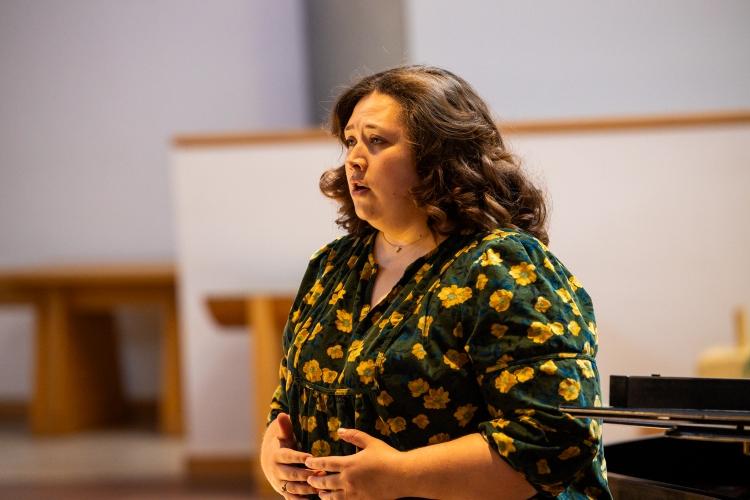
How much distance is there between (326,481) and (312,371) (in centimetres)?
20

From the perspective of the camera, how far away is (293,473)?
1.62 meters

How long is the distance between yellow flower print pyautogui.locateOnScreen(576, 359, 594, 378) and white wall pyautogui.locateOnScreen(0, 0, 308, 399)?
5987mm

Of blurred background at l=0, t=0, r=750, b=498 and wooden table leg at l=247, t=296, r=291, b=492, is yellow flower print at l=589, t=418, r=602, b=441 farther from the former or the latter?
wooden table leg at l=247, t=296, r=291, b=492

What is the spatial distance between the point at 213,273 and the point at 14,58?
10.6 ft

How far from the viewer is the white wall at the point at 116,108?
7.30 m

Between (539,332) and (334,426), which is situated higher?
(539,332)

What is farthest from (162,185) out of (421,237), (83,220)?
(421,237)

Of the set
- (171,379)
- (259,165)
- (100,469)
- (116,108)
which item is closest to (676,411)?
(259,165)

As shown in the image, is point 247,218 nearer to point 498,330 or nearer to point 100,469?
point 100,469

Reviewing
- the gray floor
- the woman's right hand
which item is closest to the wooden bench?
the gray floor

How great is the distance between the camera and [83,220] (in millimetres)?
7375

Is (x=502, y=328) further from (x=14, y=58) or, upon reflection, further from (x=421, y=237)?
(x=14, y=58)

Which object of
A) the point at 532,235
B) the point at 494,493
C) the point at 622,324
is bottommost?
the point at 622,324

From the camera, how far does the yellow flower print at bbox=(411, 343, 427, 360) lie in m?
1.49
